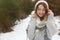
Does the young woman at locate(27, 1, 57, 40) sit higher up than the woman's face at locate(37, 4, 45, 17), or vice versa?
the woman's face at locate(37, 4, 45, 17)

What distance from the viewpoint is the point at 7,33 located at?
133 cm

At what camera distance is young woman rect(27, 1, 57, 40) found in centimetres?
107

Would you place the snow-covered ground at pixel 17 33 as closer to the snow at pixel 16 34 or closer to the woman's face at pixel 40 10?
the snow at pixel 16 34

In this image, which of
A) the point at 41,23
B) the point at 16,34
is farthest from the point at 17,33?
the point at 41,23

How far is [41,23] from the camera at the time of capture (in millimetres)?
1097

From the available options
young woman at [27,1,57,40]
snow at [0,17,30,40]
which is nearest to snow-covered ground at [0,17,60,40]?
snow at [0,17,30,40]

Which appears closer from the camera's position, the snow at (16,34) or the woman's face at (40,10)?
the woman's face at (40,10)

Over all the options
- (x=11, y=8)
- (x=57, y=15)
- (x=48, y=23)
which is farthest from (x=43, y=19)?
(x=11, y=8)

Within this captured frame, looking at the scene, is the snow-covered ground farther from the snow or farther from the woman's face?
the woman's face

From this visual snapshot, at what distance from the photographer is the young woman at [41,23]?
1.07m

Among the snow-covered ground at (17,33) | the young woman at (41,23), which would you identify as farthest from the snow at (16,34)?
the young woman at (41,23)

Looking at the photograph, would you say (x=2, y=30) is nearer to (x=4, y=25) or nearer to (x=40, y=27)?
(x=4, y=25)

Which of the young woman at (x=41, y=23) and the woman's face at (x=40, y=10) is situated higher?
the woman's face at (x=40, y=10)

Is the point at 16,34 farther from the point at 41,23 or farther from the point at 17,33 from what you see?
the point at 41,23
